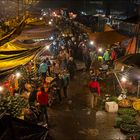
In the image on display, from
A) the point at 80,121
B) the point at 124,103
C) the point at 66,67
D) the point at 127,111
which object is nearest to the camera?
the point at 80,121

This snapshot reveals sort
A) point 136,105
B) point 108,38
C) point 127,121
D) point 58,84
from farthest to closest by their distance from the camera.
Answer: point 108,38, point 58,84, point 136,105, point 127,121

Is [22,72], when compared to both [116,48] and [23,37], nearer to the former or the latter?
[23,37]

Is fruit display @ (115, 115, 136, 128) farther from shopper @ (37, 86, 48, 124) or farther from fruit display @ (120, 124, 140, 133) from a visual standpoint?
shopper @ (37, 86, 48, 124)

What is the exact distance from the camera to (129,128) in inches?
590

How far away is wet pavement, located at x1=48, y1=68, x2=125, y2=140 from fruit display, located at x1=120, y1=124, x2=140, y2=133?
0.28 metres

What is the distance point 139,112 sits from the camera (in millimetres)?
17344

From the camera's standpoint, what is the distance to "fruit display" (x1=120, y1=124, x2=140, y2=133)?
14797 millimetres

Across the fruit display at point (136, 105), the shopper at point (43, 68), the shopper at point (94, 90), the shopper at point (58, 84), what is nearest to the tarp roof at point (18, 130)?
the shopper at point (94, 90)

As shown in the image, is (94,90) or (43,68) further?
(43,68)

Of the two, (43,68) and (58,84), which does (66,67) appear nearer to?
(43,68)

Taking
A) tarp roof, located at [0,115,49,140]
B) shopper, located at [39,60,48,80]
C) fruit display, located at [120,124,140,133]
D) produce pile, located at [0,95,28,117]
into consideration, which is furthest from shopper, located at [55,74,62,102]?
tarp roof, located at [0,115,49,140]

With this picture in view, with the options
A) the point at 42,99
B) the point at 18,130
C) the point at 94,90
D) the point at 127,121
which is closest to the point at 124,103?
the point at 94,90

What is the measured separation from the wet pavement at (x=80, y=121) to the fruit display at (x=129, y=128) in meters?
0.28

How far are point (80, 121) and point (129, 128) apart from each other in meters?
2.82
